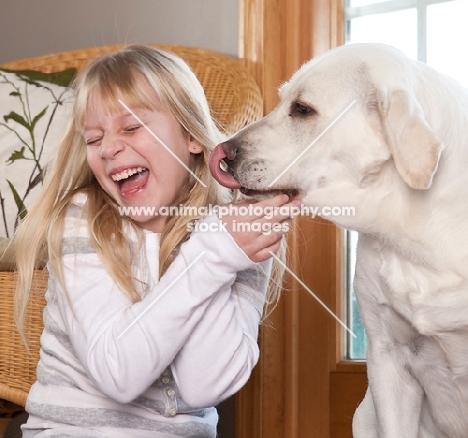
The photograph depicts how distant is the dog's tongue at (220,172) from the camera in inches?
42.5

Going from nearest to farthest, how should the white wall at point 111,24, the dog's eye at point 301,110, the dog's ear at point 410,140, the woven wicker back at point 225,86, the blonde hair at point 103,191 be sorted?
the dog's ear at point 410,140
the dog's eye at point 301,110
the blonde hair at point 103,191
the woven wicker back at point 225,86
the white wall at point 111,24

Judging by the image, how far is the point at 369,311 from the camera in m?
1.14

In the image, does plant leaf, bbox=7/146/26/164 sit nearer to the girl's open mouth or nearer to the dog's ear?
the girl's open mouth

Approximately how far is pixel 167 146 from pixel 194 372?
1.26ft

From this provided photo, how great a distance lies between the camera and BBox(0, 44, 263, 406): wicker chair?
1.37 metres

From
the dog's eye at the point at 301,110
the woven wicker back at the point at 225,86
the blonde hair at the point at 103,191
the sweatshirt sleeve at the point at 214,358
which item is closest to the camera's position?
the dog's eye at the point at 301,110

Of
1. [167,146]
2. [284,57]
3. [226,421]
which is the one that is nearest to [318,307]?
[226,421]

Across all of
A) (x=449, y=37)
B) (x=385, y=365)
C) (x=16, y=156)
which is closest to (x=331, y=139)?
(x=385, y=365)

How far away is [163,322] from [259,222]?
20cm

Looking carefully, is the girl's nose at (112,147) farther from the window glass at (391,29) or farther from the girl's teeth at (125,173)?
the window glass at (391,29)

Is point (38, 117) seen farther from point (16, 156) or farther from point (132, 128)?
point (132, 128)

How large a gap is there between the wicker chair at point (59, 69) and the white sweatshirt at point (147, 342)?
0.21ft

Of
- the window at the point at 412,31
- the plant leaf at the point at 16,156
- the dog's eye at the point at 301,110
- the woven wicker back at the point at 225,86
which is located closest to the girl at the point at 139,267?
the dog's eye at the point at 301,110

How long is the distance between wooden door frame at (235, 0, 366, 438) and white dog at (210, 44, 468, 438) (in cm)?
77
